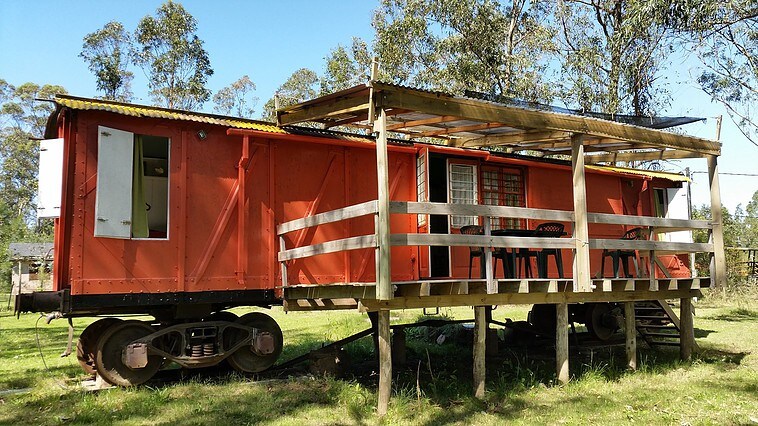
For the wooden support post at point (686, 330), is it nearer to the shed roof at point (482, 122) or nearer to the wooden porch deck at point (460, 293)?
the wooden porch deck at point (460, 293)

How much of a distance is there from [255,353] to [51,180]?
3.68m

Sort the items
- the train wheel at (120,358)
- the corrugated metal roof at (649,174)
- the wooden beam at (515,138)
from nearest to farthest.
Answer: the train wheel at (120,358), the wooden beam at (515,138), the corrugated metal roof at (649,174)

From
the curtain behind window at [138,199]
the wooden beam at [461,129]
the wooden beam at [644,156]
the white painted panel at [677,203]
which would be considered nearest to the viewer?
the curtain behind window at [138,199]

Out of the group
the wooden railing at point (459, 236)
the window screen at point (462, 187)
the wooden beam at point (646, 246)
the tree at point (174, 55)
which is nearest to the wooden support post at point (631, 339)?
Answer: the wooden railing at point (459, 236)

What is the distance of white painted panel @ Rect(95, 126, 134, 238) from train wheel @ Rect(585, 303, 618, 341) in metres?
9.31

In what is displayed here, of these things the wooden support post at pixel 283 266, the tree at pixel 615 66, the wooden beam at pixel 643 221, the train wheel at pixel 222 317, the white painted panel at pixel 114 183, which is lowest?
the train wheel at pixel 222 317

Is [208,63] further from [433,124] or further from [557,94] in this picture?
[433,124]

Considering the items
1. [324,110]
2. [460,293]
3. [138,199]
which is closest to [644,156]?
[460,293]

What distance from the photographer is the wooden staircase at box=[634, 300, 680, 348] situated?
10.9 m

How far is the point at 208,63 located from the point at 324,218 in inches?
1049

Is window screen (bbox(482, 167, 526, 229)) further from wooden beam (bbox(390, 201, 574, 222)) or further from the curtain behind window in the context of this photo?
the curtain behind window

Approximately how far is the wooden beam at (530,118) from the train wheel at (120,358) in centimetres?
463

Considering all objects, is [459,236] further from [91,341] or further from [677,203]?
[677,203]

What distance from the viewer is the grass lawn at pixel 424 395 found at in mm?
6703
